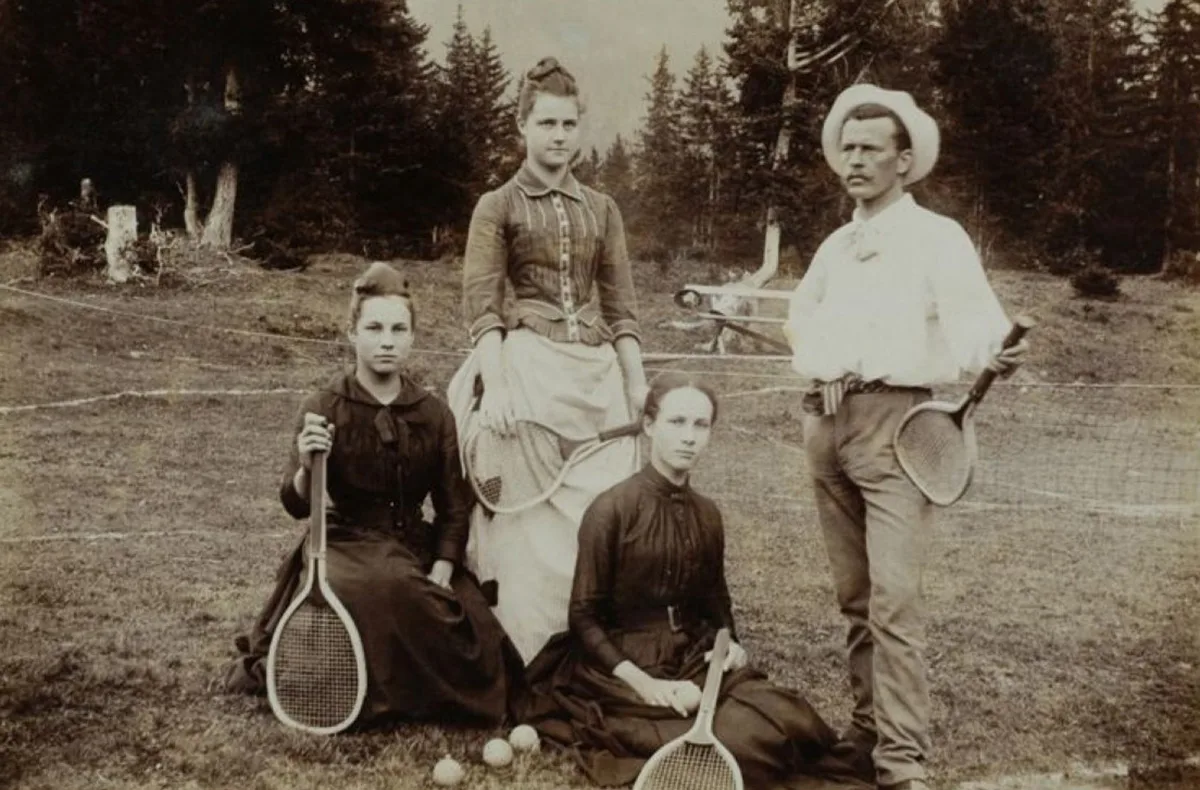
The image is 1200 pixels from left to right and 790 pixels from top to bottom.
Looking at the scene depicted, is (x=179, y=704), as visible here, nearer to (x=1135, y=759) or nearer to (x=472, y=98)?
(x=1135, y=759)

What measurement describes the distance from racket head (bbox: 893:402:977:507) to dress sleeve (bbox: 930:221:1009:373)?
0.15 metres

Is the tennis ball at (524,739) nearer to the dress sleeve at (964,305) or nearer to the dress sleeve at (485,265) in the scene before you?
the dress sleeve at (485,265)

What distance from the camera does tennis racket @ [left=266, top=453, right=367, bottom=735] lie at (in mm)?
3695

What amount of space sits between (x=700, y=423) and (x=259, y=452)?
5.37 meters

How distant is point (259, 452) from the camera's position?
27.3ft

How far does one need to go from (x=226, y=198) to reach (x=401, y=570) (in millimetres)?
7692

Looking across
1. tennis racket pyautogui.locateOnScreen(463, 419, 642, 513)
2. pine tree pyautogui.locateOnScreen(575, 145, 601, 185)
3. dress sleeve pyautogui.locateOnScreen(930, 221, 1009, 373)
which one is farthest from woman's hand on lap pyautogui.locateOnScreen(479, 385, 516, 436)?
pine tree pyautogui.locateOnScreen(575, 145, 601, 185)

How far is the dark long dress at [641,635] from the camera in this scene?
349 centimetres

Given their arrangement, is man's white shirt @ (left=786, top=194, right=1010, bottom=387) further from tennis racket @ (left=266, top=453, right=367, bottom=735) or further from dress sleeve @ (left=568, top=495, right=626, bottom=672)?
tennis racket @ (left=266, top=453, right=367, bottom=735)

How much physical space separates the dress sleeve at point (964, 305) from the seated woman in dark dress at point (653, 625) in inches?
28.7

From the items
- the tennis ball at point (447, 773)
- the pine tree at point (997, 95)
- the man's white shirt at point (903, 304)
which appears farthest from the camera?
the pine tree at point (997, 95)

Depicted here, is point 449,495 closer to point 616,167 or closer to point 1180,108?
point 616,167

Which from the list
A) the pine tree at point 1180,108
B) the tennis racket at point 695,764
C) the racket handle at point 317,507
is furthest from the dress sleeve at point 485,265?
the pine tree at point 1180,108

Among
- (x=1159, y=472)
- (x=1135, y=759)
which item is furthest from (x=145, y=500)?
(x=1159, y=472)
